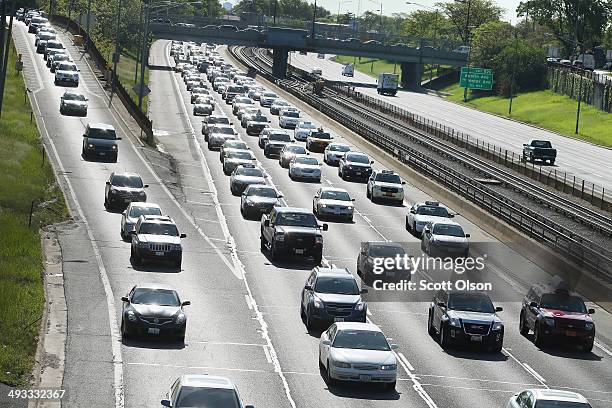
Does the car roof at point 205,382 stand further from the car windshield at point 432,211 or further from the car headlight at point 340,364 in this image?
the car windshield at point 432,211

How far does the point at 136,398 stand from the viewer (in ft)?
91.0

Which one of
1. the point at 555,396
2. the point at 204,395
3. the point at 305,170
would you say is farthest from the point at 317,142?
the point at 204,395

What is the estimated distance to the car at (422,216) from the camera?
55.9m

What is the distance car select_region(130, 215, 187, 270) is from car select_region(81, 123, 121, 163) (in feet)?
90.9

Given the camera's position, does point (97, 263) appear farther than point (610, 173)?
No

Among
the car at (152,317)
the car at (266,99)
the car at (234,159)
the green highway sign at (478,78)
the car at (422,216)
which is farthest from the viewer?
the green highway sign at (478,78)

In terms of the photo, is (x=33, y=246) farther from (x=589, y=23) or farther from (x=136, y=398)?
(x=589, y=23)

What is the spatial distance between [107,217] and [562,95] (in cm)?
11487

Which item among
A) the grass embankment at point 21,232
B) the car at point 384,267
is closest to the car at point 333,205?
the grass embankment at point 21,232

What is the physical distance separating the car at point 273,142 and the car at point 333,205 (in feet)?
77.0

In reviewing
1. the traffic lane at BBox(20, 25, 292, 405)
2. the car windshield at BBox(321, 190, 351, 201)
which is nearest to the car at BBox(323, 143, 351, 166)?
the traffic lane at BBox(20, 25, 292, 405)

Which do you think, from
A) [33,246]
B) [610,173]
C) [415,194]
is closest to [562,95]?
[610,173]

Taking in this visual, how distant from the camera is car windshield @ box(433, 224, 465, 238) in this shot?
166 ft

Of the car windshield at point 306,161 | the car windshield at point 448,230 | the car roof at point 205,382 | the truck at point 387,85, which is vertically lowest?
the truck at point 387,85
